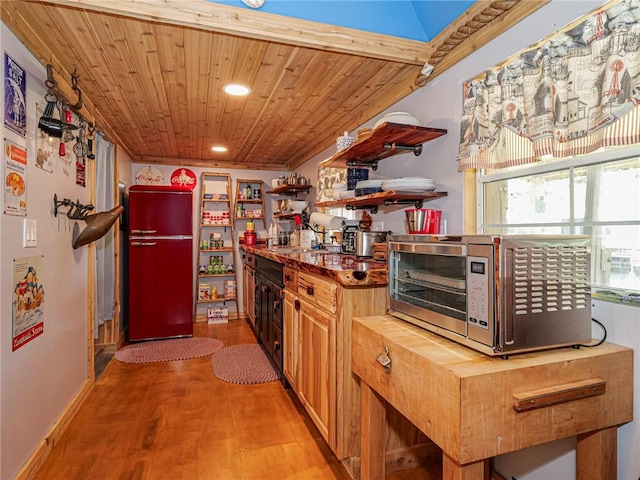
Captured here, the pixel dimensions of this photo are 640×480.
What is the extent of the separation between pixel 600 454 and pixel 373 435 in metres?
0.74

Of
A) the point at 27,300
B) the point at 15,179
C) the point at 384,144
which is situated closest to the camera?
the point at 15,179

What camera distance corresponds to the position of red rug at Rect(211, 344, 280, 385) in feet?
9.49

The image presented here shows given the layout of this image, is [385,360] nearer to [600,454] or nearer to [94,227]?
[600,454]

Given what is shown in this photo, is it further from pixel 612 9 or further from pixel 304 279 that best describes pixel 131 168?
pixel 612 9

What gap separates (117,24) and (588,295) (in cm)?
221

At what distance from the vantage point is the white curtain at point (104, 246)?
3.25 meters

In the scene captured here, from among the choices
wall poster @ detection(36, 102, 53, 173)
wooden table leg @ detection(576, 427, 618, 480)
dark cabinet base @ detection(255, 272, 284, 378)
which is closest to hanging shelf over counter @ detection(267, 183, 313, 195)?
dark cabinet base @ detection(255, 272, 284, 378)

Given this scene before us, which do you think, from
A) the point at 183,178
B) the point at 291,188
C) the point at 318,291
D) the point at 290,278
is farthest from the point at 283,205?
the point at 318,291

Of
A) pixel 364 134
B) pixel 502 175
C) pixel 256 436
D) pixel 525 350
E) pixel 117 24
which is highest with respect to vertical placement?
pixel 117 24

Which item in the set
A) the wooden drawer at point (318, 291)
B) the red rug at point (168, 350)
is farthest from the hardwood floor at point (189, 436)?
the wooden drawer at point (318, 291)

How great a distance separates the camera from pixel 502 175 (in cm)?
174

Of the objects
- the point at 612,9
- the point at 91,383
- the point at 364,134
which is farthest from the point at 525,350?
the point at 91,383

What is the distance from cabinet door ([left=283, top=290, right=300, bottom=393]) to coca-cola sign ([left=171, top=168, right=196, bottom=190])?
3010 millimetres

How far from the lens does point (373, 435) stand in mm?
1478
